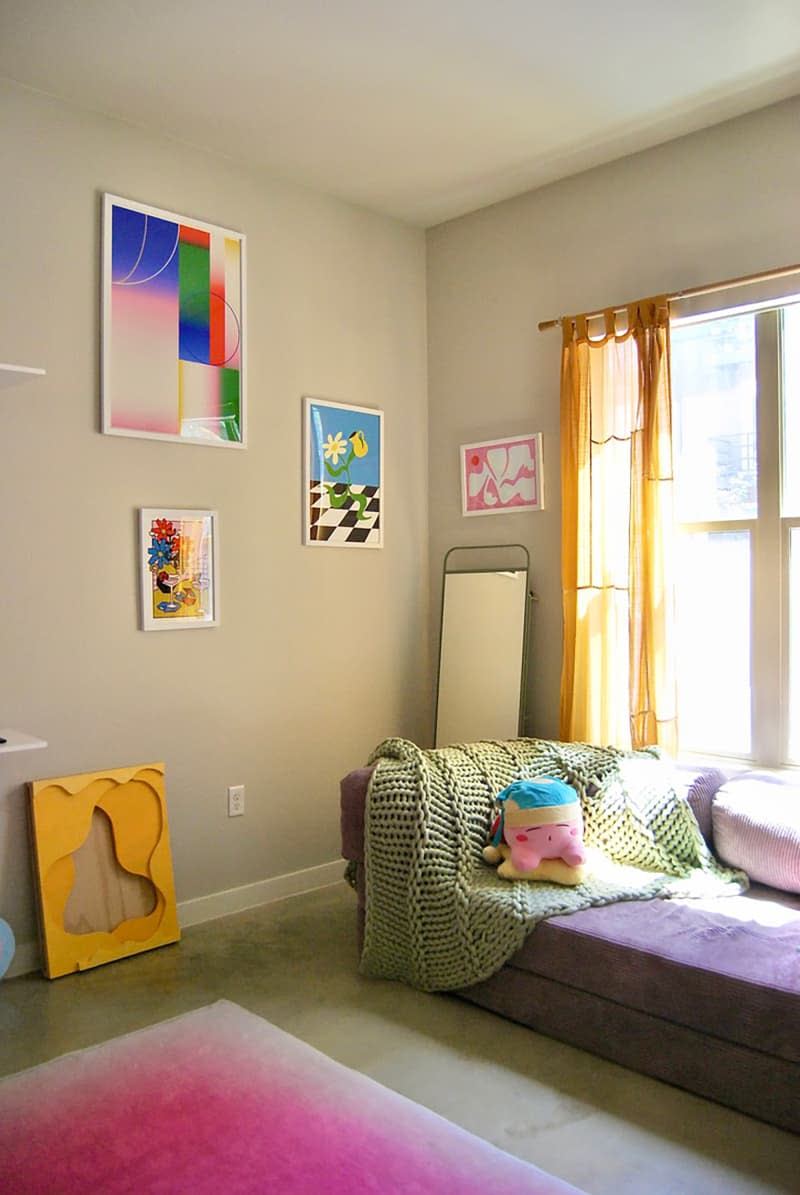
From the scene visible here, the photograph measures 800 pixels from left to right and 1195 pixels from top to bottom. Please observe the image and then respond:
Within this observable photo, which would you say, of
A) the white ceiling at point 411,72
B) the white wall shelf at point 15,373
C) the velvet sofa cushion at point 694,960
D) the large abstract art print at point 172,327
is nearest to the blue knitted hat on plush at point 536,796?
the velvet sofa cushion at point 694,960

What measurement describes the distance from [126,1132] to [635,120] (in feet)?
10.2

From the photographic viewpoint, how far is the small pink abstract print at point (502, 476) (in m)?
3.60

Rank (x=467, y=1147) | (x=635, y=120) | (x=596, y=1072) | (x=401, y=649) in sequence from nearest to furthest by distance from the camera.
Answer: (x=467, y=1147) < (x=596, y=1072) < (x=635, y=120) < (x=401, y=649)

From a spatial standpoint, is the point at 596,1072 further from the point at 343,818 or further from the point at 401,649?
the point at 401,649

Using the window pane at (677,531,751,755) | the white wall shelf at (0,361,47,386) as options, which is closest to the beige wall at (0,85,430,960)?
the white wall shelf at (0,361,47,386)

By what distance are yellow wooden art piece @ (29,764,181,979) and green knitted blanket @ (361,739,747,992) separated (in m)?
0.75

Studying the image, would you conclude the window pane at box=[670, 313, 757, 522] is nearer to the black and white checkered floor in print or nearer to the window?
the window

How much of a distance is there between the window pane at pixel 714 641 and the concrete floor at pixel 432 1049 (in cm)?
124

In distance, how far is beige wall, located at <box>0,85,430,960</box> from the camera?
2.82m

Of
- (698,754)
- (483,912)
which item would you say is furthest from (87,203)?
(698,754)

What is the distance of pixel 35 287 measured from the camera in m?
2.83

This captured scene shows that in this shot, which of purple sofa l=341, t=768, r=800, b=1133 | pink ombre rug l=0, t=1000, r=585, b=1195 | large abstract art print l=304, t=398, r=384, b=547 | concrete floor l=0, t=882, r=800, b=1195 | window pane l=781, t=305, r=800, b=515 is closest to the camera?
pink ombre rug l=0, t=1000, r=585, b=1195

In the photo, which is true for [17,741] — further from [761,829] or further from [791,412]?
[791,412]

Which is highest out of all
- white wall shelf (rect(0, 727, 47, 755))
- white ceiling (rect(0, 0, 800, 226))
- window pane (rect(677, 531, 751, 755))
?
white ceiling (rect(0, 0, 800, 226))
